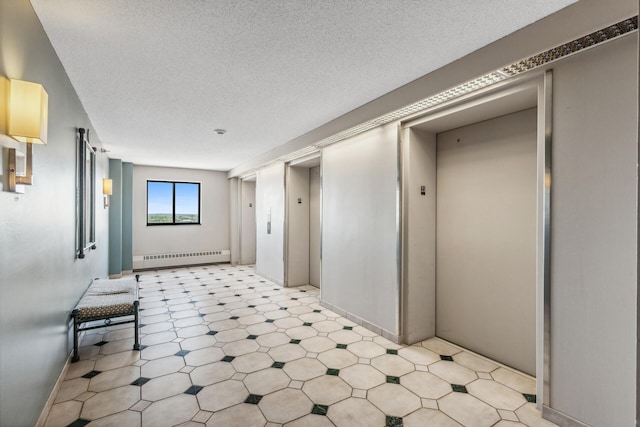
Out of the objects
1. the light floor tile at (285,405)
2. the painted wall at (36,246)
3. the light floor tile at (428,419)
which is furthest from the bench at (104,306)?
the light floor tile at (428,419)

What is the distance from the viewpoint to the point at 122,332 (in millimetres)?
4141

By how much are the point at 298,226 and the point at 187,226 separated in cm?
423

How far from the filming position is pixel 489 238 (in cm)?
335

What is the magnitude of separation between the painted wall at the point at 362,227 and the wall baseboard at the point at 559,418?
1.59m

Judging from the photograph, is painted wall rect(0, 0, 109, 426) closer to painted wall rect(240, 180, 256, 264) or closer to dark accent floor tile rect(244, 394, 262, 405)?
dark accent floor tile rect(244, 394, 262, 405)

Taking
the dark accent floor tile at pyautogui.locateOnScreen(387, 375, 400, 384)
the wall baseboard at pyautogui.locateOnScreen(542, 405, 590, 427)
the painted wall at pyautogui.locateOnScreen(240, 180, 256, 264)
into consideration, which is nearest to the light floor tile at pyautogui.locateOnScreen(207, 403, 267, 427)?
the dark accent floor tile at pyautogui.locateOnScreen(387, 375, 400, 384)

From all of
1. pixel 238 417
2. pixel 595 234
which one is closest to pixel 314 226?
pixel 238 417

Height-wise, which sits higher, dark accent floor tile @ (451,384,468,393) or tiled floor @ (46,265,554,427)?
dark accent floor tile @ (451,384,468,393)

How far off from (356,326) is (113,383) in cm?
282

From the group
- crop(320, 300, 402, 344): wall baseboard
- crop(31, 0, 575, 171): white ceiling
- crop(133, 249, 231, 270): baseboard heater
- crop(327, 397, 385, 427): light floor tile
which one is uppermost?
crop(31, 0, 575, 171): white ceiling

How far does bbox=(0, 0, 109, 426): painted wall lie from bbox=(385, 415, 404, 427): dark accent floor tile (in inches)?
92.0

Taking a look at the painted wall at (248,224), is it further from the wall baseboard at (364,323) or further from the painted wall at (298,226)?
the wall baseboard at (364,323)

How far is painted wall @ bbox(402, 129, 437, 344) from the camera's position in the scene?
3.68 meters

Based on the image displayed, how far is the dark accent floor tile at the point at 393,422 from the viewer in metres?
2.30
